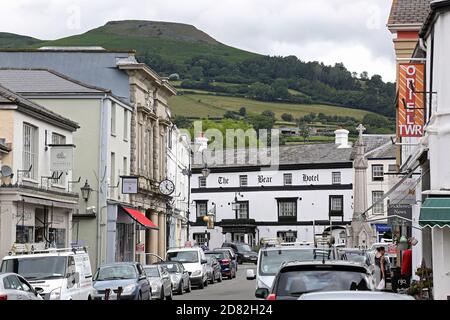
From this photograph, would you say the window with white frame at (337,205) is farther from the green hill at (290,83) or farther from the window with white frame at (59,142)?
the green hill at (290,83)

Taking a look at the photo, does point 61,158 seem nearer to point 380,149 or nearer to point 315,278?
point 315,278

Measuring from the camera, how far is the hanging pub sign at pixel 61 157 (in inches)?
1661

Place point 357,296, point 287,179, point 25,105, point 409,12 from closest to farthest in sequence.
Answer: point 357,296 → point 25,105 → point 409,12 → point 287,179

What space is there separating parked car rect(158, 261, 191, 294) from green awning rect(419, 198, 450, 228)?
62.5 feet

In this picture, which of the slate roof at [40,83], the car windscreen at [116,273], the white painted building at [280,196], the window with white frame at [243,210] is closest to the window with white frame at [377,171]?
the white painted building at [280,196]

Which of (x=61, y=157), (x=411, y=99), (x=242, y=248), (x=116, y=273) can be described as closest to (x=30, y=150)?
(x=61, y=157)

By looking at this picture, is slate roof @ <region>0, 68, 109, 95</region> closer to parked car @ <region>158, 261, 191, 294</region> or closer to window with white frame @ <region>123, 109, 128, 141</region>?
window with white frame @ <region>123, 109, 128, 141</region>

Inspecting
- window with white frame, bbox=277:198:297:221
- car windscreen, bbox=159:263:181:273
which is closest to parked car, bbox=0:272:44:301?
car windscreen, bbox=159:263:181:273

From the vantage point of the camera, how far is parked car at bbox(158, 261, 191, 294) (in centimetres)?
4147

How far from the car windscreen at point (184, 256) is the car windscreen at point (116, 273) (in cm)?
1540

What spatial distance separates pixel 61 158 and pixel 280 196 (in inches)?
2398

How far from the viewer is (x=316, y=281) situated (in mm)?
16812

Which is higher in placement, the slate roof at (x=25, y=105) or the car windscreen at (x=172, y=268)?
the slate roof at (x=25, y=105)
